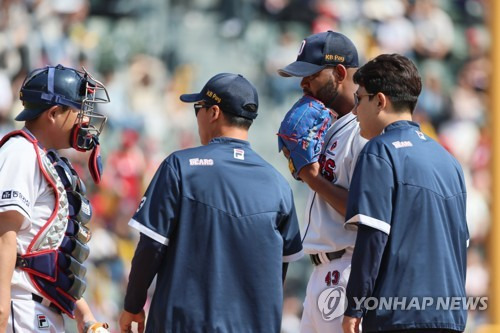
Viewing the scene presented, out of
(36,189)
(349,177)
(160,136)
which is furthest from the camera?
(160,136)

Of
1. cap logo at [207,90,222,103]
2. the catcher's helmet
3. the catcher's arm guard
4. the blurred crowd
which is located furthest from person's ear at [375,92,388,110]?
the blurred crowd

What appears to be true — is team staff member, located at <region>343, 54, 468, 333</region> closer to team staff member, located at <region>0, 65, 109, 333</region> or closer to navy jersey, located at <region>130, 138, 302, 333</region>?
navy jersey, located at <region>130, 138, 302, 333</region>

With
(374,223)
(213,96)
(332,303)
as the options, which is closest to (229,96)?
(213,96)

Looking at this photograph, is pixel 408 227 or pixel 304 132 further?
pixel 304 132

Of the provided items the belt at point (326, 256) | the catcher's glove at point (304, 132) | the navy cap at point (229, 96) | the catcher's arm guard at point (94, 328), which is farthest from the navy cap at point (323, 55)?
the catcher's arm guard at point (94, 328)

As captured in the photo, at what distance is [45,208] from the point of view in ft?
13.8

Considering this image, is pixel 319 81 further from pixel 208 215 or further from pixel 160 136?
pixel 160 136

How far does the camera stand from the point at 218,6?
10312 mm

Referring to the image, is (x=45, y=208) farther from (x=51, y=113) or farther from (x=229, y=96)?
(x=229, y=96)

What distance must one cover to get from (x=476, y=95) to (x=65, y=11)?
482 cm

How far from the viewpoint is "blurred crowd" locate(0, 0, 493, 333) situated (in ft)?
33.0

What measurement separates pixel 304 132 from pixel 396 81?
648 millimetres

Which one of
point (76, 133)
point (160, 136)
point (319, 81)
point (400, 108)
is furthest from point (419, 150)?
point (160, 136)

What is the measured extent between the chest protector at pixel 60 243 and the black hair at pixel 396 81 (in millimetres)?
1554
